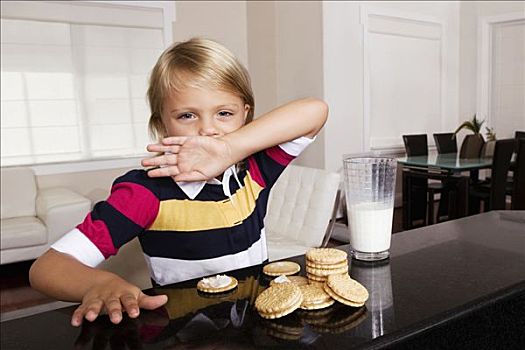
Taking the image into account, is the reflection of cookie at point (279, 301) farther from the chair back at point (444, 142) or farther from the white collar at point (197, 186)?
the chair back at point (444, 142)

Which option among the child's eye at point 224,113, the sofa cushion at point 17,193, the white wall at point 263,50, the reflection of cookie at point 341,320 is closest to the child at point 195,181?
the child's eye at point 224,113

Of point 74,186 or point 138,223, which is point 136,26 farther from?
point 138,223

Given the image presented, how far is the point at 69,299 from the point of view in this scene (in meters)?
0.79

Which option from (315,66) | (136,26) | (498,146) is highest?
(136,26)

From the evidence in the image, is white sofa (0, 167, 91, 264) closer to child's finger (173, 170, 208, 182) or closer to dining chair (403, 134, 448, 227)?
dining chair (403, 134, 448, 227)

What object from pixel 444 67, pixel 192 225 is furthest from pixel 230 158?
pixel 444 67

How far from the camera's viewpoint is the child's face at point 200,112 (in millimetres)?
1027

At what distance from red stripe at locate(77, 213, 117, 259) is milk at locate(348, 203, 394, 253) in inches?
17.9

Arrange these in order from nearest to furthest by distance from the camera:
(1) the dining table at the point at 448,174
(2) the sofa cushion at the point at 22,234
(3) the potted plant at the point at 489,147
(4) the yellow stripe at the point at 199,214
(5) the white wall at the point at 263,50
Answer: (4) the yellow stripe at the point at 199,214
(2) the sofa cushion at the point at 22,234
(1) the dining table at the point at 448,174
(3) the potted plant at the point at 489,147
(5) the white wall at the point at 263,50

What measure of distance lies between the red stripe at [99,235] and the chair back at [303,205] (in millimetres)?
2009

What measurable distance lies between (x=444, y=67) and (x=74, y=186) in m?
4.78

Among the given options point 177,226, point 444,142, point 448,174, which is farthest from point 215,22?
point 177,226

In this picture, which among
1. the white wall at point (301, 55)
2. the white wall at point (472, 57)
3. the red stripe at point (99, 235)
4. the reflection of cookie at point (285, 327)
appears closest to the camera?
the reflection of cookie at point (285, 327)

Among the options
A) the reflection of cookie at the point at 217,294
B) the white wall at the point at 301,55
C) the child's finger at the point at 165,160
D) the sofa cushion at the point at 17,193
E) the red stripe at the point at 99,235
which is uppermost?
the white wall at the point at 301,55
